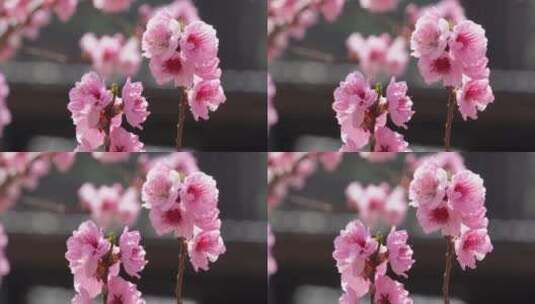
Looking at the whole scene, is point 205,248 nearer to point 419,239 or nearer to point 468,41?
point 419,239

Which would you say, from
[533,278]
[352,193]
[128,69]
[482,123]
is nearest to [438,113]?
[482,123]

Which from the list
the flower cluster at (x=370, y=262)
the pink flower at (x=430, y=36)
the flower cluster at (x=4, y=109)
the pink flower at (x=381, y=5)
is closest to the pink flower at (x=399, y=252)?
the flower cluster at (x=370, y=262)

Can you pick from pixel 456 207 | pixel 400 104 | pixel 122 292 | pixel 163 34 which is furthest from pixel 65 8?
pixel 456 207

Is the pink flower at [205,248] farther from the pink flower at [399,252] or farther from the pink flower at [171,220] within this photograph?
the pink flower at [399,252]

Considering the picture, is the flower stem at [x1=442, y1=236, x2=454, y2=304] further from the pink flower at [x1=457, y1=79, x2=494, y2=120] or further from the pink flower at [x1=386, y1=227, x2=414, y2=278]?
the pink flower at [x1=457, y1=79, x2=494, y2=120]

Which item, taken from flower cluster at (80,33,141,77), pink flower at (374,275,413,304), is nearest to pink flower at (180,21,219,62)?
flower cluster at (80,33,141,77)

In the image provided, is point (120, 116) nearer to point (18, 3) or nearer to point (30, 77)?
point (30, 77)
